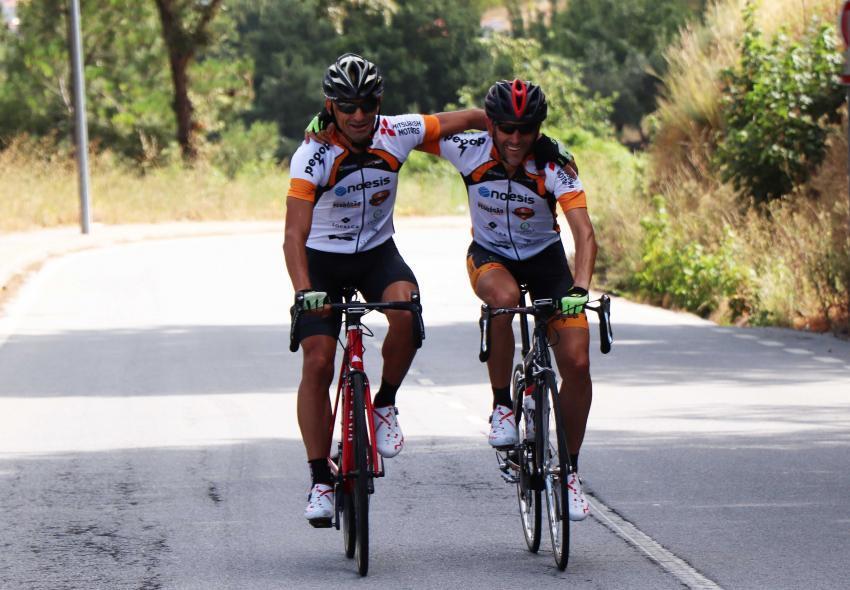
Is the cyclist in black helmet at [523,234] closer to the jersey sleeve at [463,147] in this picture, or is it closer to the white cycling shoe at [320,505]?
the jersey sleeve at [463,147]

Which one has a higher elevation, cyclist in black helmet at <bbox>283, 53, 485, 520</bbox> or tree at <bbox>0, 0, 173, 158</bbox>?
tree at <bbox>0, 0, 173, 158</bbox>

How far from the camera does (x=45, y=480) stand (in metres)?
8.95

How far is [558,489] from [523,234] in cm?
113

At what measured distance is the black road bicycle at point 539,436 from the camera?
21.7 ft

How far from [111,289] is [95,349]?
677 centimetres

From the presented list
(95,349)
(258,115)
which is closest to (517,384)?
(95,349)

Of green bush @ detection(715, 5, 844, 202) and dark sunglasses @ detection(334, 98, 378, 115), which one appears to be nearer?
dark sunglasses @ detection(334, 98, 378, 115)

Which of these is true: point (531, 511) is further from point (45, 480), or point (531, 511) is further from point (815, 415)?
point (815, 415)

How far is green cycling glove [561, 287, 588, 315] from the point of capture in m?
6.60

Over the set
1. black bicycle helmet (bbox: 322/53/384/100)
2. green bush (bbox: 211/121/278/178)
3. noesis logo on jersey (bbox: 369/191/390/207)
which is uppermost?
green bush (bbox: 211/121/278/178)

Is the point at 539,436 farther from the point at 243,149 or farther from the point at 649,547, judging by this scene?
the point at 243,149

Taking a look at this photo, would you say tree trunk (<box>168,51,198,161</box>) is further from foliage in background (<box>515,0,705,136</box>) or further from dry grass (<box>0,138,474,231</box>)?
foliage in background (<box>515,0,705,136</box>)

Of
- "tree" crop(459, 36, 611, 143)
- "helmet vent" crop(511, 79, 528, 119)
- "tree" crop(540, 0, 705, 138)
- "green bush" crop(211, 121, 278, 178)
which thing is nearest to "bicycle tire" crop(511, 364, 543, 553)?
"helmet vent" crop(511, 79, 528, 119)

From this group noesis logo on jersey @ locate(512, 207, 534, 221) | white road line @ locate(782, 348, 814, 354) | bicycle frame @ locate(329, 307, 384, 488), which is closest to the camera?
bicycle frame @ locate(329, 307, 384, 488)
